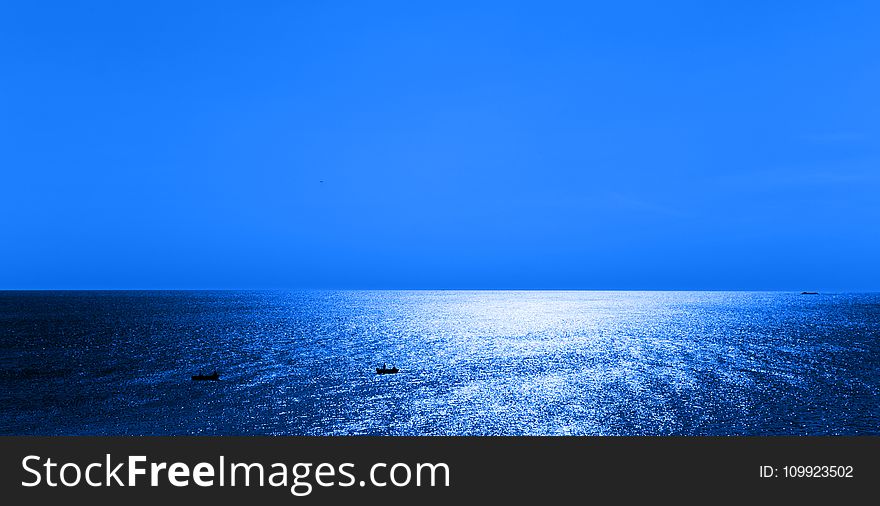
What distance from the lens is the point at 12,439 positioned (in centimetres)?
1138

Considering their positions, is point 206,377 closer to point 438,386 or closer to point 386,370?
point 386,370

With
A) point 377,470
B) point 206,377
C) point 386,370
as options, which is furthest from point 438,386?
point 377,470

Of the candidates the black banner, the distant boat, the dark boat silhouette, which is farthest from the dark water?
the black banner

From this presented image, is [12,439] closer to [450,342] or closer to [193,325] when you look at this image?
[450,342]

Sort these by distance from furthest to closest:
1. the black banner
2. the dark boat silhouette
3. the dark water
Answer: the dark boat silhouette, the dark water, the black banner

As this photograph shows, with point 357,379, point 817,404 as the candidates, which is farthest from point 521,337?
point 817,404

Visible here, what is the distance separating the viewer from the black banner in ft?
34.3

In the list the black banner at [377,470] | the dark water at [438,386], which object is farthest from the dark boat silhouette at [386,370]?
the black banner at [377,470]

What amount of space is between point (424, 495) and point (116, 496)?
5837mm

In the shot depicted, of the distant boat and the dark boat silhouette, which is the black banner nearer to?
the distant boat

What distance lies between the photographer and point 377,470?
428 inches

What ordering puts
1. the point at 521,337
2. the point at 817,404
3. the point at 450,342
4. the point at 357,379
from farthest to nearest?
the point at 521,337
the point at 450,342
the point at 357,379
the point at 817,404

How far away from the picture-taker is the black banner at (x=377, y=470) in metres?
10.4

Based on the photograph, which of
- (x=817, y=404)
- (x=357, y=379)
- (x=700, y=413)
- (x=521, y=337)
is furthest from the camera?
(x=521, y=337)
